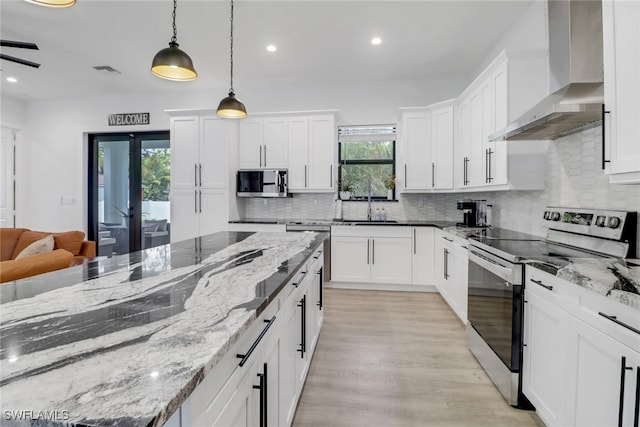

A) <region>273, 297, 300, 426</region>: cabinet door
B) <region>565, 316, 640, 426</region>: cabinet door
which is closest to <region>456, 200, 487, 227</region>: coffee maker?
<region>565, 316, 640, 426</region>: cabinet door

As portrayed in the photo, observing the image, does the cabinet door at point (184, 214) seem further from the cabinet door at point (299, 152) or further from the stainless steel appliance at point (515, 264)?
the stainless steel appliance at point (515, 264)

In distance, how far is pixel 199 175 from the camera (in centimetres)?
480

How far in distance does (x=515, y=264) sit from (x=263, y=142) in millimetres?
3894

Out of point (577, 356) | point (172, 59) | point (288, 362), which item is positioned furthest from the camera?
point (172, 59)

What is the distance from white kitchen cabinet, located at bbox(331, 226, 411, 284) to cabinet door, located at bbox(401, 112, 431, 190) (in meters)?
0.76

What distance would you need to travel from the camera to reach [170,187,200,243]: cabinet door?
15.8 ft

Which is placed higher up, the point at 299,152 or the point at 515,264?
the point at 299,152

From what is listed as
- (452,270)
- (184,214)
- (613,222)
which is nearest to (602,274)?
(613,222)

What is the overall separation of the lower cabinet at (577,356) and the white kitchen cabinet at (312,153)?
327 centimetres

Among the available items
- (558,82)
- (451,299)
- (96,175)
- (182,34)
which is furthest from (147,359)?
(96,175)

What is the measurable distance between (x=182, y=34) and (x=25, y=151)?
464 centimetres

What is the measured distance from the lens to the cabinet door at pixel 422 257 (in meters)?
4.22

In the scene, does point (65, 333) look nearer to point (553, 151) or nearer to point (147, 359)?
point (147, 359)

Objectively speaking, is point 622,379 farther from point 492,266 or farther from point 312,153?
point 312,153
